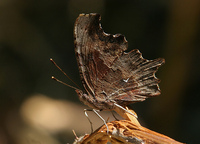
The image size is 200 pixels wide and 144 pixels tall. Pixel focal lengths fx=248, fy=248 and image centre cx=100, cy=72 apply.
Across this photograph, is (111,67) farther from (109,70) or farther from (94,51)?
(94,51)

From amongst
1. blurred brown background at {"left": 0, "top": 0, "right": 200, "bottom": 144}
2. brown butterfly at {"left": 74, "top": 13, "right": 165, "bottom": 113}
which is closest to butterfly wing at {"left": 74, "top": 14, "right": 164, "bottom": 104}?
brown butterfly at {"left": 74, "top": 13, "right": 165, "bottom": 113}

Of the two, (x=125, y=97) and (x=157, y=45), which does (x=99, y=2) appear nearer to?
(x=157, y=45)

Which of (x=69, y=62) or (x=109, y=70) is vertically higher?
(x=109, y=70)

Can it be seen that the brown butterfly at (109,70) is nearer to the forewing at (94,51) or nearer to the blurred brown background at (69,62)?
the forewing at (94,51)

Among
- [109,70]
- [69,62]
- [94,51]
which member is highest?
[94,51]

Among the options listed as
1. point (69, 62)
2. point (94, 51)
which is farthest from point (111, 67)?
point (69, 62)

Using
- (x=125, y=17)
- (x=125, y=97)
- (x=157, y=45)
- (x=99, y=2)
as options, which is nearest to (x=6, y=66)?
(x=99, y=2)

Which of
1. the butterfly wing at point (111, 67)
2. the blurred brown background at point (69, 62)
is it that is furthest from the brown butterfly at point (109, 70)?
the blurred brown background at point (69, 62)
